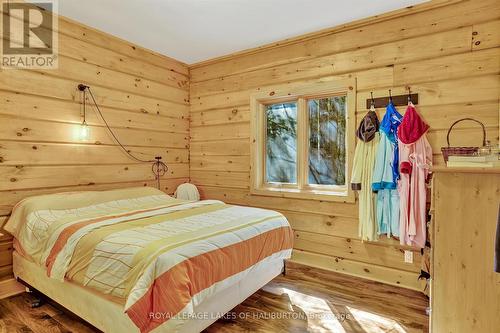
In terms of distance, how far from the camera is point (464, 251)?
1.55m

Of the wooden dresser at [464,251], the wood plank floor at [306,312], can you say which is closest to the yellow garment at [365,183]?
the wood plank floor at [306,312]

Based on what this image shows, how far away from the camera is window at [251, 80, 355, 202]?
10.2ft

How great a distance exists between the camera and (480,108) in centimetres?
234

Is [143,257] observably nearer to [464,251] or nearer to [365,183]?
[464,251]

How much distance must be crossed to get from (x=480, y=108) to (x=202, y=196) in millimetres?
3362

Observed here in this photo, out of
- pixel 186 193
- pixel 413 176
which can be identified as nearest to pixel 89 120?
pixel 186 193

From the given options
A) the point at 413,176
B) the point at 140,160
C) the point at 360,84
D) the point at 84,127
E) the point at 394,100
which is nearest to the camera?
the point at 413,176

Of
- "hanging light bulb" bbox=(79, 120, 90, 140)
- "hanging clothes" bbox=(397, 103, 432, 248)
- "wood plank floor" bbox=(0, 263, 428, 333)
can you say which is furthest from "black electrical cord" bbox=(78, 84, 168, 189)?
"hanging clothes" bbox=(397, 103, 432, 248)

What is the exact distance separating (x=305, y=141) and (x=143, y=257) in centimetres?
240

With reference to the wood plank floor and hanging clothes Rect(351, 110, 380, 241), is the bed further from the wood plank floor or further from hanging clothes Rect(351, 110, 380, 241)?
hanging clothes Rect(351, 110, 380, 241)

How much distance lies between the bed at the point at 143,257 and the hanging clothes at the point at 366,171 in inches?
31.8

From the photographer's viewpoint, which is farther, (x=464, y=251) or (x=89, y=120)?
(x=89, y=120)

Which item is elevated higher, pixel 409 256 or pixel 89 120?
pixel 89 120

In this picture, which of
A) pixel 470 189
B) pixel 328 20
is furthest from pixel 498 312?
pixel 328 20
